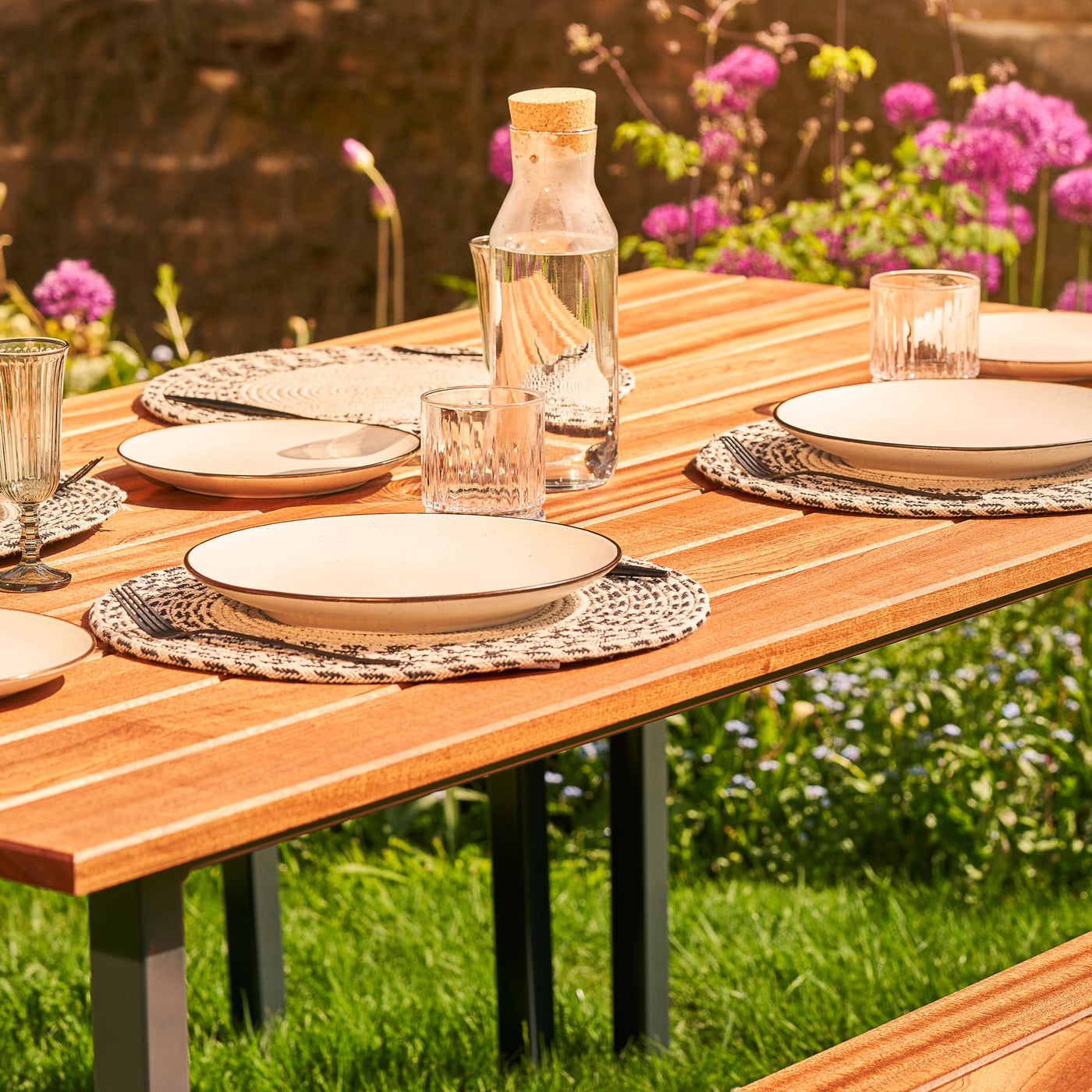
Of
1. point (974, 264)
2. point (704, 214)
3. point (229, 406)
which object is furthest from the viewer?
point (704, 214)

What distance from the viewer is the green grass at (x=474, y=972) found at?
7.40ft

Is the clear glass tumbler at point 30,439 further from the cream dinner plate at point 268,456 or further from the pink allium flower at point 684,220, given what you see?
the pink allium flower at point 684,220

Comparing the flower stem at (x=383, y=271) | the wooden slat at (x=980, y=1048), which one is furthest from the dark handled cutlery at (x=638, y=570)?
the flower stem at (x=383, y=271)

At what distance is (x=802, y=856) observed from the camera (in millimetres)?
2816

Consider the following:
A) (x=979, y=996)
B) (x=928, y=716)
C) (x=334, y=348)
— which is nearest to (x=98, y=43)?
(x=334, y=348)

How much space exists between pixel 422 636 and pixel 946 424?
0.74 metres

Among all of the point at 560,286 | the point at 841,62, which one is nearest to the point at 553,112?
the point at 560,286

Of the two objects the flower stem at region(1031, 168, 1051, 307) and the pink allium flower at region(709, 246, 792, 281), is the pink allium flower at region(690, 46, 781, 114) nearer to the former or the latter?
the pink allium flower at region(709, 246, 792, 281)

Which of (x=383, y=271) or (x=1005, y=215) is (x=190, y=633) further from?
(x=383, y=271)

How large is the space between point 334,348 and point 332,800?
1296 millimetres

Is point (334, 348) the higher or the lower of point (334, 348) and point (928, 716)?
the higher

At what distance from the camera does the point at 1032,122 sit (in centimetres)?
334

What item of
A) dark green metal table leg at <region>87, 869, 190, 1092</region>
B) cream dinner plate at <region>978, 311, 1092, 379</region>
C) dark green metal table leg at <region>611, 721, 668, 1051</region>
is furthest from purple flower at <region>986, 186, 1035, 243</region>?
dark green metal table leg at <region>87, 869, 190, 1092</region>

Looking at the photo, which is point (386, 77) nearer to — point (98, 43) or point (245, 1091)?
point (98, 43)
